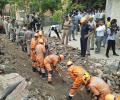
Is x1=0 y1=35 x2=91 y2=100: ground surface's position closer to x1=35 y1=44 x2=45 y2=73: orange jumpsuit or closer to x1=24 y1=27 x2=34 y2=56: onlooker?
x1=35 y1=44 x2=45 y2=73: orange jumpsuit

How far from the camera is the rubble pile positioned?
1475cm

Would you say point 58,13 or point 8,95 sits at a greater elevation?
point 58,13

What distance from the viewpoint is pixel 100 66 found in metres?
16.7

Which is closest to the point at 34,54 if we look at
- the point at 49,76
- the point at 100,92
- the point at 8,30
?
the point at 49,76

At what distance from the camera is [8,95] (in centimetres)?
1186

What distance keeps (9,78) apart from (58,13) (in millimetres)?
13277

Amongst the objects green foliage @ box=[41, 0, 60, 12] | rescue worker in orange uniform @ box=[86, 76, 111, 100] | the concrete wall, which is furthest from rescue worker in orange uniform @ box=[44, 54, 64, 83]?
green foliage @ box=[41, 0, 60, 12]

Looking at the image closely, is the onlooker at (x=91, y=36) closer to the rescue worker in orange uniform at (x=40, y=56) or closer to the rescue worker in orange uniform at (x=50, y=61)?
the rescue worker in orange uniform at (x=40, y=56)

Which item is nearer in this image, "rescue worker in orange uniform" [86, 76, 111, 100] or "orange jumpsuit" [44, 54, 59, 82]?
"rescue worker in orange uniform" [86, 76, 111, 100]

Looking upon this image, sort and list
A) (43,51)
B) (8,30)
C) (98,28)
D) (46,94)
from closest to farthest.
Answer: (46,94), (43,51), (98,28), (8,30)

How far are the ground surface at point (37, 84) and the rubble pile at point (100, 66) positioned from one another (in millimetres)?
1678

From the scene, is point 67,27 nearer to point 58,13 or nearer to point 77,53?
point 77,53

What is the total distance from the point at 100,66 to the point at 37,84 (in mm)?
3950

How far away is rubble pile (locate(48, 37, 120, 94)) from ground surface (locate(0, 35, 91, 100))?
168 centimetres
